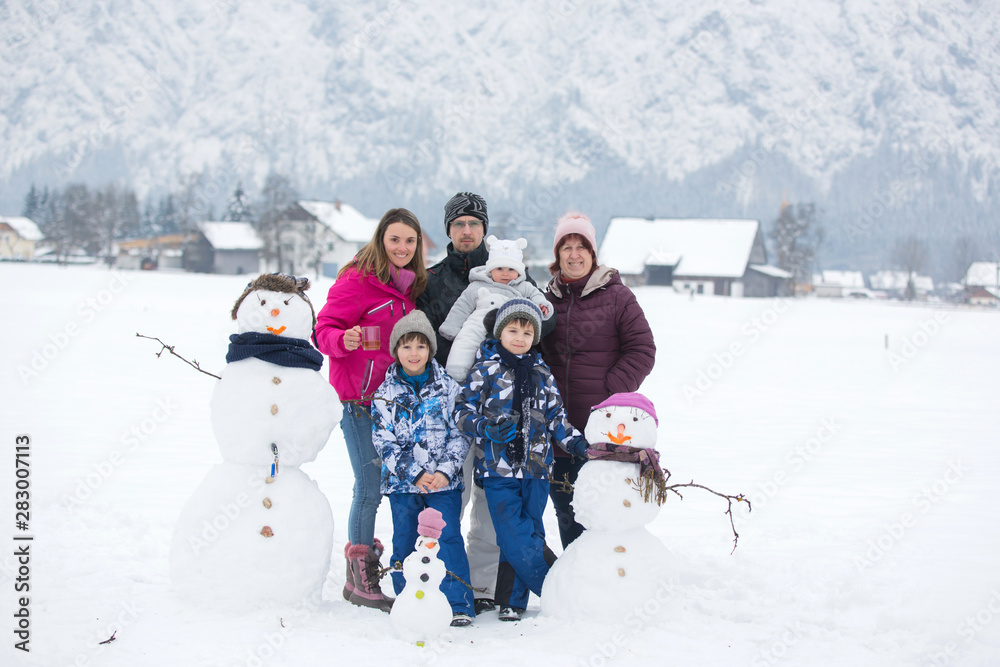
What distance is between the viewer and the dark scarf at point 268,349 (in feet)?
11.0

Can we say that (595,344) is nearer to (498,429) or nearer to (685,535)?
(498,429)

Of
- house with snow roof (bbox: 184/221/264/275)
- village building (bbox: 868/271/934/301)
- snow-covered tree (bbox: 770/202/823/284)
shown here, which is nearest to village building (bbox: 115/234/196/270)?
house with snow roof (bbox: 184/221/264/275)

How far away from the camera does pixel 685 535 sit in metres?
4.88

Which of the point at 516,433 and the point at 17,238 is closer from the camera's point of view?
the point at 516,433

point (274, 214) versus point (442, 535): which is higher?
point (274, 214)

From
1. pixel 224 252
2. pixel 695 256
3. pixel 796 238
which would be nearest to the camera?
pixel 695 256

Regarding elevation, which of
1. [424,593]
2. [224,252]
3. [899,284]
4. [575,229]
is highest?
[899,284]

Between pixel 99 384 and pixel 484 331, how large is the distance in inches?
365

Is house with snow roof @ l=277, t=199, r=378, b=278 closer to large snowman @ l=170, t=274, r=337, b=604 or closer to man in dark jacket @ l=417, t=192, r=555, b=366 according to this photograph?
man in dark jacket @ l=417, t=192, r=555, b=366

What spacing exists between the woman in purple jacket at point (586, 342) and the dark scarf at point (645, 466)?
1.47 ft

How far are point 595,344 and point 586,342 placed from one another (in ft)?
0.16

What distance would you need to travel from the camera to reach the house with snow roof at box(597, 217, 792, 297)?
1913 inches

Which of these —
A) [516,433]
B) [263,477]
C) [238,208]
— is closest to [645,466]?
[516,433]

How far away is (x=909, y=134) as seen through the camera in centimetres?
17800
